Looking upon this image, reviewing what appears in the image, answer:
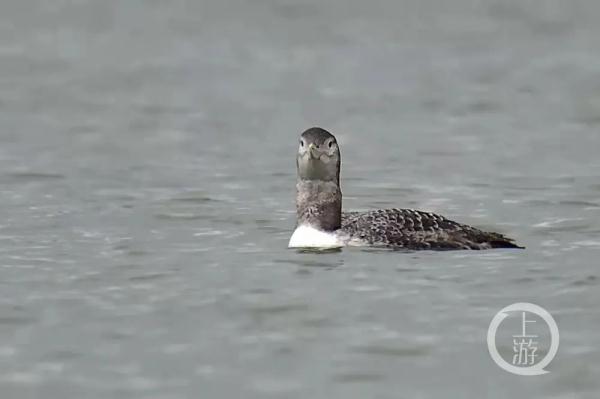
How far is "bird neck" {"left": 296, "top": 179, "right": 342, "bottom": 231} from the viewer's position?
623 inches

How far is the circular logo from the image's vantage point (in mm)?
12109

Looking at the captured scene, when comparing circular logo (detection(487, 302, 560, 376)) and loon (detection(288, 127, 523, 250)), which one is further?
loon (detection(288, 127, 523, 250))

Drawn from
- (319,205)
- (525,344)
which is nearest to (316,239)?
(319,205)

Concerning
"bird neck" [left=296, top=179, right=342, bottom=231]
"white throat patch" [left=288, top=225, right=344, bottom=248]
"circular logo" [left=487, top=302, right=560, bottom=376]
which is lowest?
"circular logo" [left=487, top=302, right=560, bottom=376]

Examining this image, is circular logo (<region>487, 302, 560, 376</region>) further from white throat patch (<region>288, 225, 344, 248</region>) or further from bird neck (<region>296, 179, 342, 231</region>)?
bird neck (<region>296, 179, 342, 231</region>)

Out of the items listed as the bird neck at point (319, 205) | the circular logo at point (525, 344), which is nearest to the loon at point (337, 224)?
the bird neck at point (319, 205)

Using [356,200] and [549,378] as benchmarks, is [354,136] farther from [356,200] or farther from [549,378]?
[549,378]

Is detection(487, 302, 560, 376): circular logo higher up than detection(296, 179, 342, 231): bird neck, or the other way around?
detection(296, 179, 342, 231): bird neck

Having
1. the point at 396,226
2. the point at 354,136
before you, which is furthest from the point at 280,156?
the point at 396,226

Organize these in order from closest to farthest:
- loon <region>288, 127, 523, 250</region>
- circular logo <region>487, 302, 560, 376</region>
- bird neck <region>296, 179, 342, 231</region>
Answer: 1. circular logo <region>487, 302, 560, 376</region>
2. loon <region>288, 127, 523, 250</region>
3. bird neck <region>296, 179, 342, 231</region>

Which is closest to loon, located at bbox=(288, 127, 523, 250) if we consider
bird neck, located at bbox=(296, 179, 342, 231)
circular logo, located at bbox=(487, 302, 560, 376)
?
bird neck, located at bbox=(296, 179, 342, 231)

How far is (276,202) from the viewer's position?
63.3 feet

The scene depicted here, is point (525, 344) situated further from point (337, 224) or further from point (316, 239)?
point (337, 224)

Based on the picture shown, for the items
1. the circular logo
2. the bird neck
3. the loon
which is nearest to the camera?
the circular logo
